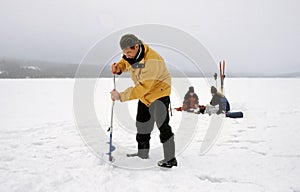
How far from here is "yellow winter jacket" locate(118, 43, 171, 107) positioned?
10.9ft

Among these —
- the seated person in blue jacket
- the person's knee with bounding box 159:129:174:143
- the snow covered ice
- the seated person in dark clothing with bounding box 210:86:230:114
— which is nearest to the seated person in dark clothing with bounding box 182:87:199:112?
the seated person in blue jacket

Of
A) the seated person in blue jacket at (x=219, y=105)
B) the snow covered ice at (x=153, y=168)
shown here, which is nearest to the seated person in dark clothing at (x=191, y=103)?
the seated person in blue jacket at (x=219, y=105)

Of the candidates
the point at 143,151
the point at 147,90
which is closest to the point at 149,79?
the point at 147,90

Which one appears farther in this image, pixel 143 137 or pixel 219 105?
pixel 219 105

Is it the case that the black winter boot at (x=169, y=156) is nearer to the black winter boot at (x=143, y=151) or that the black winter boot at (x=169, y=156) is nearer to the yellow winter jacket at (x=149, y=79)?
the black winter boot at (x=143, y=151)

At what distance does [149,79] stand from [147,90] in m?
0.16

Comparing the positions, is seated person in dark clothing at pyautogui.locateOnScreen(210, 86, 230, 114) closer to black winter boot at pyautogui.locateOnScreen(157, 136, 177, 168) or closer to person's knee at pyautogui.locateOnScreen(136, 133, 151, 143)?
person's knee at pyautogui.locateOnScreen(136, 133, 151, 143)

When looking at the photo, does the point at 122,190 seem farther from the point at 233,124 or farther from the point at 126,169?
the point at 233,124

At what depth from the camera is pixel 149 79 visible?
10.8 ft

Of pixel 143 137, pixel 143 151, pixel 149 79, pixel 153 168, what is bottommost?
pixel 153 168

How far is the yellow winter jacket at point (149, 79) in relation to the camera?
3.32 m

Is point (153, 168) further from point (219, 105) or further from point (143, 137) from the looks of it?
point (219, 105)

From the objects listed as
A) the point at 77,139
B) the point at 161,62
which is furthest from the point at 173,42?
the point at 77,139

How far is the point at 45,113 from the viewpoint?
26.8ft
